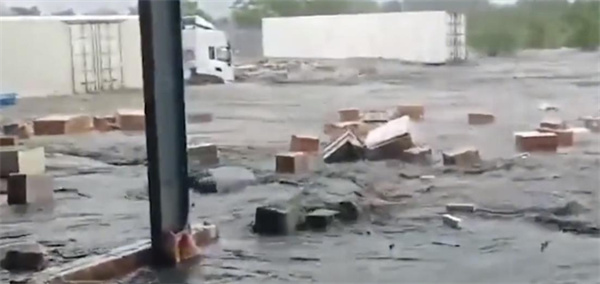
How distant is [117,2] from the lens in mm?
2914

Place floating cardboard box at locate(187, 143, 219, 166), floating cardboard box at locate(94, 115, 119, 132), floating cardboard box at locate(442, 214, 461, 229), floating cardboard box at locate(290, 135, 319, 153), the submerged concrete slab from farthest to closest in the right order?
1. floating cardboard box at locate(94, 115, 119, 132)
2. floating cardboard box at locate(290, 135, 319, 153)
3. floating cardboard box at locate(187, 143, 219, 166)
4. floating cardboard box at locate(442, 214, 461, 229)
5. the submerged concrete slab

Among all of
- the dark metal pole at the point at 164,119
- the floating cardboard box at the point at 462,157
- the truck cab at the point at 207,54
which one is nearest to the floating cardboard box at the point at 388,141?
the floating cardboard box at the point at 462,157

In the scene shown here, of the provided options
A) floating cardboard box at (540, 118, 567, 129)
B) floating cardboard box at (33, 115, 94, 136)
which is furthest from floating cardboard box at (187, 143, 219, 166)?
floating cardboard box at (540, 118, 567, 129)

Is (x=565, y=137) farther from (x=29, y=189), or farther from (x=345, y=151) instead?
(x=29, y=189)

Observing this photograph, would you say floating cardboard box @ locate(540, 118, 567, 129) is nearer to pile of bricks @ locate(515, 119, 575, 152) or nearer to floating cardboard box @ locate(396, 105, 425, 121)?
pile of bricks @ locate(515, 119, 575, 152)

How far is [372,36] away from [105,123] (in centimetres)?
127

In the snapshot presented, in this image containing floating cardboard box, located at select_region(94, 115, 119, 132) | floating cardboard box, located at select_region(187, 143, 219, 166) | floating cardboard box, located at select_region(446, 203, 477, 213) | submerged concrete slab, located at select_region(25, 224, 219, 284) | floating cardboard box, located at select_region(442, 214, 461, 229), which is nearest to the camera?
submerged concrete slab, located at select_region(25, 224, 219, 284)

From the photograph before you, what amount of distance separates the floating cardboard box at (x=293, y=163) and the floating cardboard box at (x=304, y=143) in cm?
8

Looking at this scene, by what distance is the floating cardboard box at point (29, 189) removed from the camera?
278 centimetres

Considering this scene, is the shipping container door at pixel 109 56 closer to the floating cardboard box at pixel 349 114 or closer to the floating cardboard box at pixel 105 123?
the floating cardboard box at pixel 105 123

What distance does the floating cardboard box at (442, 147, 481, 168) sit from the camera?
9.64ft

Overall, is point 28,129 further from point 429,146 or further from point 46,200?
point 429,146

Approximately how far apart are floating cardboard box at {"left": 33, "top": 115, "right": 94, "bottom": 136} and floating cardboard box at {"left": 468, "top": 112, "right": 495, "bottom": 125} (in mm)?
1601

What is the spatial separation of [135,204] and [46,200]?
0.34 meters
